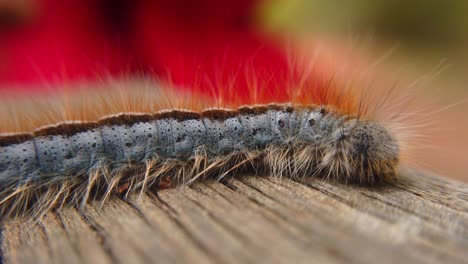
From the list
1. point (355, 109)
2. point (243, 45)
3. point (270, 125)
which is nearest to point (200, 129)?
point (270, 125)

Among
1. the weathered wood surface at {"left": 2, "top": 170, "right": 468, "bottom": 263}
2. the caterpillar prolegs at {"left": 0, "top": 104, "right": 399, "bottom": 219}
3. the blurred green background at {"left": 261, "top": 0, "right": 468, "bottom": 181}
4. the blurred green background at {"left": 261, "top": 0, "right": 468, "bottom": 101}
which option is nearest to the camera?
the weathered wood surface at {"left": 2, "top": 170, "right": 468, "bottom": 263}

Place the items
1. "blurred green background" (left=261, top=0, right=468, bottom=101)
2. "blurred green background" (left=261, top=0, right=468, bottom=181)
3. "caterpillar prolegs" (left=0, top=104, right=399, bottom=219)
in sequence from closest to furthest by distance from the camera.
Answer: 1. "caterpillar prolegs" (left=0, top=104, right=399, bottom=219)
2. "blurred green background" (left=261, top=0, right=468, bottom=181)
3. "blurred green background" (left=261, top=0, right=468, bottom=101)

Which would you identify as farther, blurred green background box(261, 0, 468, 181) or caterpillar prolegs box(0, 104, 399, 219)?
blurred green background box(261, 0, 468, 181)

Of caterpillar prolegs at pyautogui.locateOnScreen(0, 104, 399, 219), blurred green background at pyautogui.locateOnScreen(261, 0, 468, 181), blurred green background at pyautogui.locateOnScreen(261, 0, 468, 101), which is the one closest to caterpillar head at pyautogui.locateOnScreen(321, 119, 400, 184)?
caterpillar prolegs at pyautogui.locateOnScreen(0, 104, 399, 219)

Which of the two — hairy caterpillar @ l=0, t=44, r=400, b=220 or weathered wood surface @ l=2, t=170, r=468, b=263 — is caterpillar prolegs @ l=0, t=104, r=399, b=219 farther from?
weathered wood surface @ l=2, t=170, r=468, b=263

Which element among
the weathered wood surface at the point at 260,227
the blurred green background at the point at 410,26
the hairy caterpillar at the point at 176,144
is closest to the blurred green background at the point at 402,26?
the blurred green background at the point at 410,26

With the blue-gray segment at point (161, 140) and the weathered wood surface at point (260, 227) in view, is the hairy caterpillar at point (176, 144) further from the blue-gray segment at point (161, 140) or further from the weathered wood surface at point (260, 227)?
the weathered wood surface at point (260, 227)

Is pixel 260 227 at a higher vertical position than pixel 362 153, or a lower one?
lower

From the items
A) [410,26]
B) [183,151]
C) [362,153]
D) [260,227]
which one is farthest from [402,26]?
[260,227]

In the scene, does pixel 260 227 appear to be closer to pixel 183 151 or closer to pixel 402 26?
pixel 183 151
